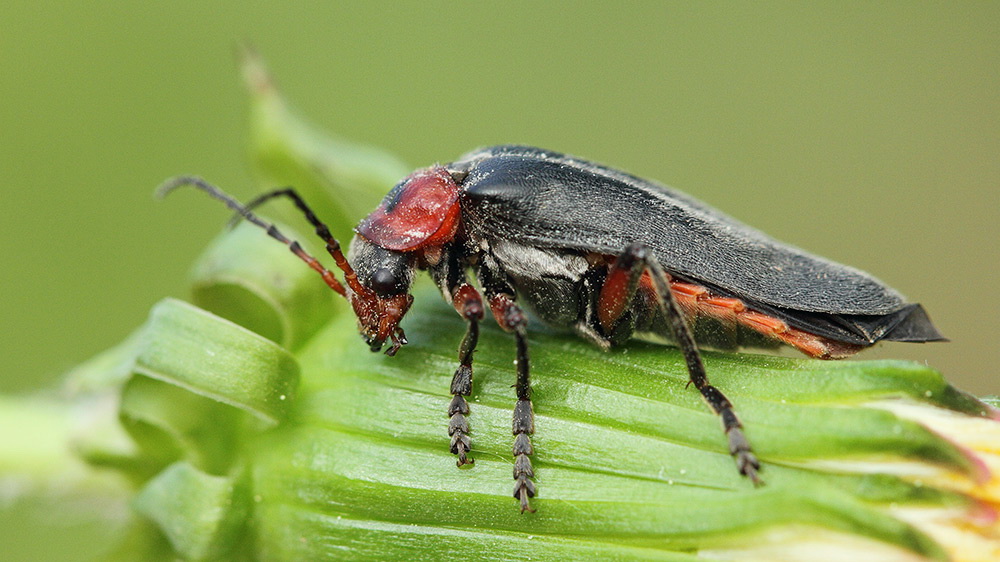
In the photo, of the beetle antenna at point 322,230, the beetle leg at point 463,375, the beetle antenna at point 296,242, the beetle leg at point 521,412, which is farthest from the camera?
the beetle antenna at point 322,230

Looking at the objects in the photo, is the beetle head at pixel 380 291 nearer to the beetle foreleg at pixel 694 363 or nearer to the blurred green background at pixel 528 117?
the beetle foreleg at pixel 694 363

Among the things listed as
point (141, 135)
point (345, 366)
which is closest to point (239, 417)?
point (345, 366)

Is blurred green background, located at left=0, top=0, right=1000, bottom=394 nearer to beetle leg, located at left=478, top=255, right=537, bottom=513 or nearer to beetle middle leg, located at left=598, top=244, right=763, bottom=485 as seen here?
beetle leg, located at left=478, top=255, right=537, bottom=513

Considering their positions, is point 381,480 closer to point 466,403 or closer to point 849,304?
point 466,403

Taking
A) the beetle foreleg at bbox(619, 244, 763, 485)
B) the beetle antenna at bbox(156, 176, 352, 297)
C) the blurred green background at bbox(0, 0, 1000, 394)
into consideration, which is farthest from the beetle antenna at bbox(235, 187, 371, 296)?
the blurred green background at bbox(0, 0, 1000, 394)

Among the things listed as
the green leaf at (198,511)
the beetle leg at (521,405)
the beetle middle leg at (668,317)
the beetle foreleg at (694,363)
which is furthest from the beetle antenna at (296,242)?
the beetle foreleg at (694,363)

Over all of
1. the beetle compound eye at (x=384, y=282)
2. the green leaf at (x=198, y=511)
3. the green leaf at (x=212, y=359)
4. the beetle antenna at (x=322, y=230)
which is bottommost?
the green leaf at (x=198, y=511)

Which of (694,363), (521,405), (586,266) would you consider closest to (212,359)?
(521,405)
